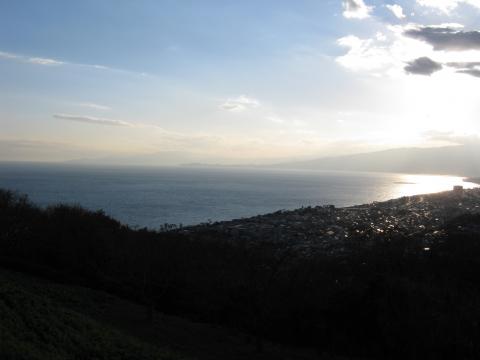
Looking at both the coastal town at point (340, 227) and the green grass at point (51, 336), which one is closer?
the green grass at point (51, 336)

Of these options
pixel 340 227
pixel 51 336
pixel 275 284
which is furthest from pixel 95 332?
pixel 340 227

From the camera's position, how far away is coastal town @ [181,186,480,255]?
41.1 metres

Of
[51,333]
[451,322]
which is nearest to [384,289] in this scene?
[451,322]

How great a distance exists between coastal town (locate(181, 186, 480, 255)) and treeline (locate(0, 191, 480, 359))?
9.79 metres

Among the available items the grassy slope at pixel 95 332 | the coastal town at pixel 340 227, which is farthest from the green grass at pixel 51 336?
the coastal town at pixel 340 227

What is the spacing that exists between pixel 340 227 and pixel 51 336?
42.1 m

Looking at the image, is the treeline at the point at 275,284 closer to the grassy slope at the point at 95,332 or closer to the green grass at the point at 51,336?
the grassy slope at the point at 95,332

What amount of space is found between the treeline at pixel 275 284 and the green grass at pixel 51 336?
18.0 ft

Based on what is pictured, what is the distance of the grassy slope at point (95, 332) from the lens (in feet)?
35.3

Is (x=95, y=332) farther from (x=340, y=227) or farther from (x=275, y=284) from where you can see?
(x=340, y=227)

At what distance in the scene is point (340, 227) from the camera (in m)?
50.8

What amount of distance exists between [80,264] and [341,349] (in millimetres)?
13257

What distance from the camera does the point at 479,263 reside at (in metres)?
28.5

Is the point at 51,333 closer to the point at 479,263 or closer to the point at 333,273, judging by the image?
the point at 333,273
